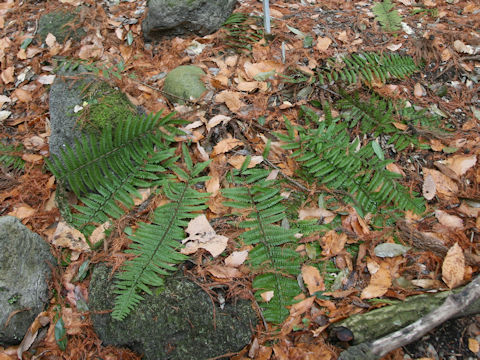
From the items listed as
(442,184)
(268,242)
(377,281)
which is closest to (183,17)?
(268,242)

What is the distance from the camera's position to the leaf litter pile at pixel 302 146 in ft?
7.55

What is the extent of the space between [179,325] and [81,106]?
75.8 inches

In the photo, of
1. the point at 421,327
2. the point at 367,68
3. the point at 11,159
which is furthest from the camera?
the point at 367,68

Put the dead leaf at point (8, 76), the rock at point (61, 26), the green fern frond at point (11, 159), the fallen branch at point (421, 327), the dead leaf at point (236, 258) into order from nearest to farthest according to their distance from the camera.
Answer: the fallen branch at point (421, 327) → the dead leaf at point (236, 258) → the green fern frond at point (11, 159) → the dead leaf at point (8, 76) → the rock at point (61, 26)

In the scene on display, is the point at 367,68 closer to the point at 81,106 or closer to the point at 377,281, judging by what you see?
the point at 377,281

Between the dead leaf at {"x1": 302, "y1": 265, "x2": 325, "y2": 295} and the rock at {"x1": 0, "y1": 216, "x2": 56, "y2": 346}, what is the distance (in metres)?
1.77

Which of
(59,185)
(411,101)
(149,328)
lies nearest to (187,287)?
(149,328)

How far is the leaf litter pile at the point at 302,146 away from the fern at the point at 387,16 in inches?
1.0

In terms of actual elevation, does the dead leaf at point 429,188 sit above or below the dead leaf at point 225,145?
below

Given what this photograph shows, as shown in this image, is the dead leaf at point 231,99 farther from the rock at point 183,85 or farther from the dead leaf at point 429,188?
the dead leaf at point 429,188

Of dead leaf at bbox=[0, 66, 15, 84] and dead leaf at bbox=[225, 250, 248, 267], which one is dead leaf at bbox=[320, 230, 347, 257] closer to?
dead leaf at bbox=[225, 250, 248, 267]

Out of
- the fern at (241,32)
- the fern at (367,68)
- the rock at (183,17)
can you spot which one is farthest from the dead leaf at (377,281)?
the rock at (183,17)

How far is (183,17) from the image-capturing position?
11.4 feet

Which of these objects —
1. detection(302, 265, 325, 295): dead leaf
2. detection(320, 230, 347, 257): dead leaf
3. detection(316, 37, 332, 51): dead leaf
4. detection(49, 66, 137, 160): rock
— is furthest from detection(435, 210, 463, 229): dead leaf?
detection(49, 66, 137, 160): rock
